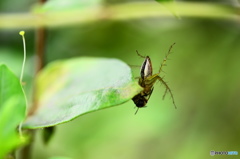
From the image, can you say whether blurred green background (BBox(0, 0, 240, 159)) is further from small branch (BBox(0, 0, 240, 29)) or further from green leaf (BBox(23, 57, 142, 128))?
green leaf (BBox(23, 57, 142, 128))

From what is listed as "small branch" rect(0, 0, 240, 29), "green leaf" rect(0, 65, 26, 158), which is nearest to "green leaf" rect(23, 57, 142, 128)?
"green leaf" rect(0, 65, 26, 158)

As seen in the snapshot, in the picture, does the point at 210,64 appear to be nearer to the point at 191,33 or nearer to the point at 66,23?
the point at 191,33

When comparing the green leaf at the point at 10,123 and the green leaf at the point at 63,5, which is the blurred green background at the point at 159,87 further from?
the green leaf at the point at 10,123

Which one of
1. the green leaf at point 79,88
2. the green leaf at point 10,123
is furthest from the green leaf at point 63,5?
the green leaf at point 10,123

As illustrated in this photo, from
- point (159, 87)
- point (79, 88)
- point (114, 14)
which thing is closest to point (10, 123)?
point (79, 88)

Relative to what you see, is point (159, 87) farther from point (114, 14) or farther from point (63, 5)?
point (63, 5)

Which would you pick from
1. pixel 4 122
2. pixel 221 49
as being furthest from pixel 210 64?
pixel 4 122
